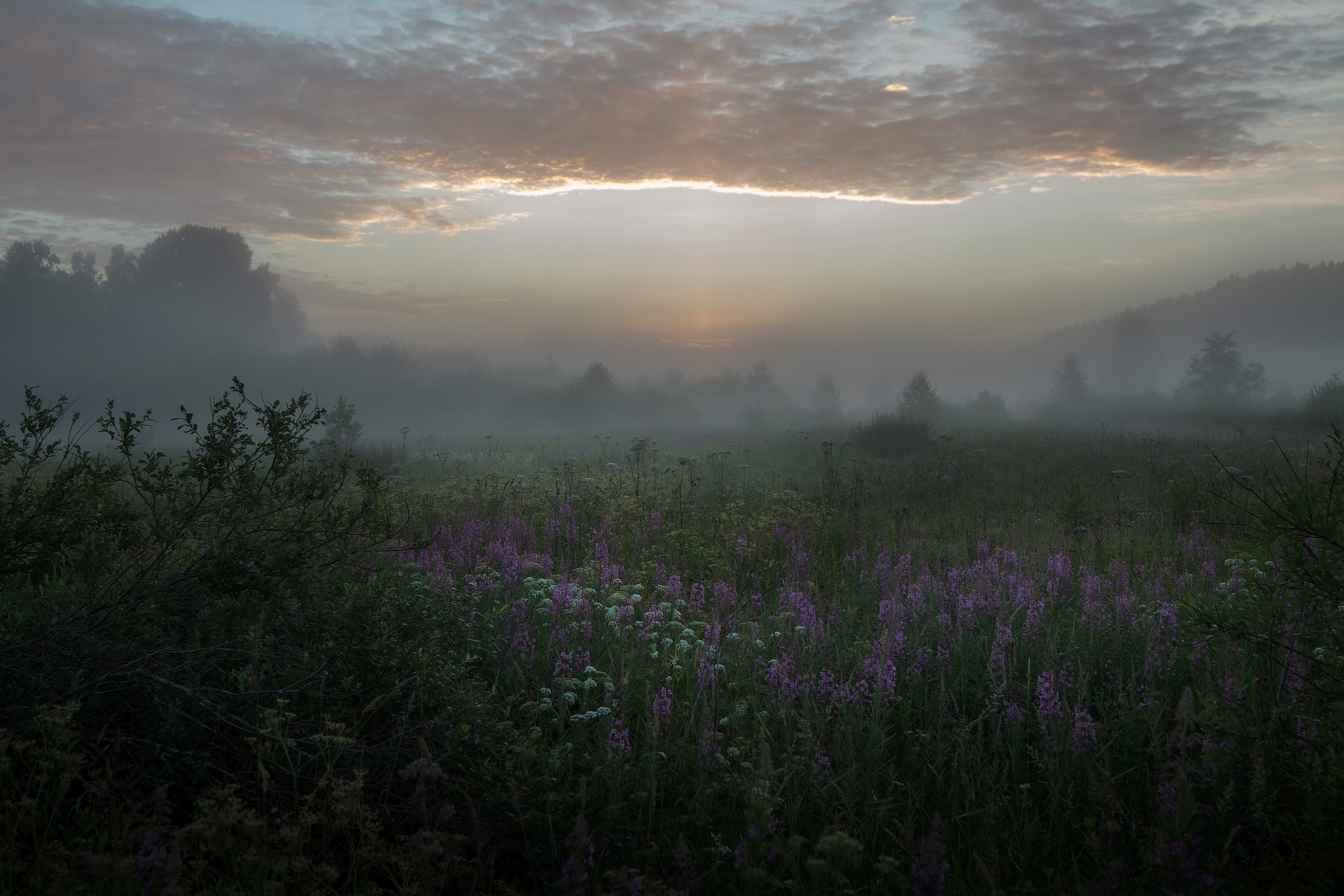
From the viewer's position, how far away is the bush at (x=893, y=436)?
1906 centimetres

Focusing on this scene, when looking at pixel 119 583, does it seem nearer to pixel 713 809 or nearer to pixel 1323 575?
pixel 713 809

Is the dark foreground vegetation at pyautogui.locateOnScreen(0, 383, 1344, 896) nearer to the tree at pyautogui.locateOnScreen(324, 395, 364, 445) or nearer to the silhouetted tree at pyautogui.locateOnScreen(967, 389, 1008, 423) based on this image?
the tree at pyautogui.locateOnScreen(324, 395, 364, 445)

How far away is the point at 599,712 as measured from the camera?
304cm

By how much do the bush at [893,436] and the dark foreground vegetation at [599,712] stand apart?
13.8 m

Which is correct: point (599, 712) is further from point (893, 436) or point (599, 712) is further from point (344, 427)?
point (344, 427)

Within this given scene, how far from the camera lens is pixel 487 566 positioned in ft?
18.3

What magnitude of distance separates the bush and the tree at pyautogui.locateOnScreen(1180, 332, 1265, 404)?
60.8 meters

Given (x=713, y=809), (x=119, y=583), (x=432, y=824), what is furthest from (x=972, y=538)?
(x=119, y=583)

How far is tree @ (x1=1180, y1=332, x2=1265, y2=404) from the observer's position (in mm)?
65750

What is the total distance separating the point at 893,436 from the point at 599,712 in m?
18.3

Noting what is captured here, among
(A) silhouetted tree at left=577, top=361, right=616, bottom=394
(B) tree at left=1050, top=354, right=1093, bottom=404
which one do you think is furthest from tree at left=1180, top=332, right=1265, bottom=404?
(A) silhouetted tree at left=577, top=361, right=616, bottom=394

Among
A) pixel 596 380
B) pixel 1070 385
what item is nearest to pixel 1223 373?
pixel 1070 385

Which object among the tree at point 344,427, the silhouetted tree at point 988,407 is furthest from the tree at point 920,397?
the tree at point 344,427

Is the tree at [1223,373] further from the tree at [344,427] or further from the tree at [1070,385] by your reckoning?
the tree at [344,427]
